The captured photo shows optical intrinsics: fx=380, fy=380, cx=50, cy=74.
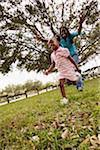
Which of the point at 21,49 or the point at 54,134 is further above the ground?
the point at 21,49

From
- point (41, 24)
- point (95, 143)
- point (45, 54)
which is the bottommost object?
point (95, 143)

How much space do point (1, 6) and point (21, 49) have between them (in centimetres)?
395

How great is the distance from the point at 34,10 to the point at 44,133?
27563mm

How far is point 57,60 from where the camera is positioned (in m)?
8.27

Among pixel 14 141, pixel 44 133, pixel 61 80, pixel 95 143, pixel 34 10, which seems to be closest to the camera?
pixel 95 143

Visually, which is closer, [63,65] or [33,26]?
[63,65]

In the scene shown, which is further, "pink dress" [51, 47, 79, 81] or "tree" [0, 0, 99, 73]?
"tree" [0, 0, 99, 73]

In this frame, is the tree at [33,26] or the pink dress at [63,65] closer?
the pink dress at [63,65]

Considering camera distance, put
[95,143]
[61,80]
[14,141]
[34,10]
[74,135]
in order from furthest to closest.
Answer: [34,10] < [61,80] < [14,141] < [74,135] < [95,143]

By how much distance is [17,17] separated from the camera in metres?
31.8

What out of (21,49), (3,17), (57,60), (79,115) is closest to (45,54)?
(21,49)

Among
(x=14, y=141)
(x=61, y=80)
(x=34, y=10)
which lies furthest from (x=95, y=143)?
(x=34, y=10)

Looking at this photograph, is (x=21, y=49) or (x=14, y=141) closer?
(x=14, y=141)

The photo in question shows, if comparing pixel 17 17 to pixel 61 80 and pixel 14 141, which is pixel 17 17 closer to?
pixel 61 80
